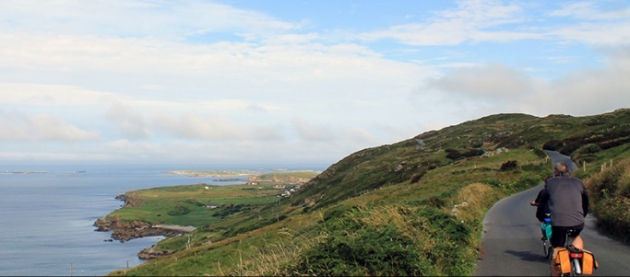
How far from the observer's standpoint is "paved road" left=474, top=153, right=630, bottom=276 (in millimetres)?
13148

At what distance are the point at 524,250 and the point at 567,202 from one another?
5427 mm

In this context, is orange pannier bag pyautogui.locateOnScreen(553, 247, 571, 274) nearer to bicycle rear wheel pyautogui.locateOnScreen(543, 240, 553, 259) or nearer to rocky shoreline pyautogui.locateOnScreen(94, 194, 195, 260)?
bicycle rear wheel pyautogui.locateOnScreen(543, 240, 553, 259)

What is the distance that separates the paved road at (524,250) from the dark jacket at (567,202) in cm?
188

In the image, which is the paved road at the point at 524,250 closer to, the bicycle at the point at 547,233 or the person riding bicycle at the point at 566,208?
the bicycle at the point at 547,233

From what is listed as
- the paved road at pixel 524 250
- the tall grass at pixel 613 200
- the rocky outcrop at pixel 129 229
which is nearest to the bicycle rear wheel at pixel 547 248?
the paved road at pixel 524 250

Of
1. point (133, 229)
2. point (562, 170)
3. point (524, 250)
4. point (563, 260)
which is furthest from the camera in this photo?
point (133, 229)

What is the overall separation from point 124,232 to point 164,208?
160 ft

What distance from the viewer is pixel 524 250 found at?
53.7ft

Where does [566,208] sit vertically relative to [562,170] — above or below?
below

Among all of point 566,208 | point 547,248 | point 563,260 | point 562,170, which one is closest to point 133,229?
point 547,248

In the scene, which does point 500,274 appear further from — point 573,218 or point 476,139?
point 476,139

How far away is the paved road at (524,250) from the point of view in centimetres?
1315

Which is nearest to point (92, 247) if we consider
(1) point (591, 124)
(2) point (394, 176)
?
(2) point (394, 176)

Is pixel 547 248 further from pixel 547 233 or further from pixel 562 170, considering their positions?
pixel 562 170
